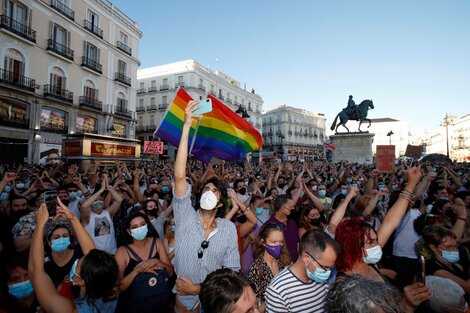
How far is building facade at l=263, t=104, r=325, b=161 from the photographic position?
218 ft

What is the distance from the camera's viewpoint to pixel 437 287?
2.10 meters

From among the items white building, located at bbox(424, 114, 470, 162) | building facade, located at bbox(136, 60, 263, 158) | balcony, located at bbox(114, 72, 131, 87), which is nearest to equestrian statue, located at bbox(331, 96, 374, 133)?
building facade, located at bbox(136, 60, 263, 158)

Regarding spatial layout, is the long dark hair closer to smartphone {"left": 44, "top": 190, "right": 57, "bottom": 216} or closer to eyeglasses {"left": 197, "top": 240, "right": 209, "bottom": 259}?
eyeglasses {"left": 197, "top": 240, "right": 209, "bottom": 259}

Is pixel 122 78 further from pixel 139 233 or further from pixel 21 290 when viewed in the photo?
pixel 21 290

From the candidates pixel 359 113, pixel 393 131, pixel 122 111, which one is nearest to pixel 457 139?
pixel 393 131

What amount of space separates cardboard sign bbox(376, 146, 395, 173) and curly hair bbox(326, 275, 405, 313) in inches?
300

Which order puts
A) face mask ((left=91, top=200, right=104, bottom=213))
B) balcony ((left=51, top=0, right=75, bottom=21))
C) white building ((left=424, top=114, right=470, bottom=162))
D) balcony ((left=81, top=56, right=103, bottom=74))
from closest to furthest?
face mask ((left=91, top=200, right=104, bottom=213)) → balcony ((left=51, top=0, right=75, bottom=21)) → balcony ((left=81, top=56, right=103, bottom=74)) → white building ((left=424, top=114, right=470, bottom=162))

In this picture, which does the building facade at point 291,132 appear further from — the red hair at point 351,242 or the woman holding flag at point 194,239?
the woman holding flag at point 194,239

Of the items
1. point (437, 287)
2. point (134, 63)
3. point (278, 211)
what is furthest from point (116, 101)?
point (437, 287)

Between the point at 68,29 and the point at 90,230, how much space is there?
26.5 meters

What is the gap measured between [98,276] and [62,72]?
89.0ft

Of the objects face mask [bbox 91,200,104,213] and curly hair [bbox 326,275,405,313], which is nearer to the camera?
curly hair [bbox 326,275,405,313]

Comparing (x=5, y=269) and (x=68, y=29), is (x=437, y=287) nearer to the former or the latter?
(x=5, y=269)

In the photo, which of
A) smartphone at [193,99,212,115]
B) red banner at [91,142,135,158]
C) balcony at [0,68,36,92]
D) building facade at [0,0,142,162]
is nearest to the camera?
smartphone at [193,99,212,115]
